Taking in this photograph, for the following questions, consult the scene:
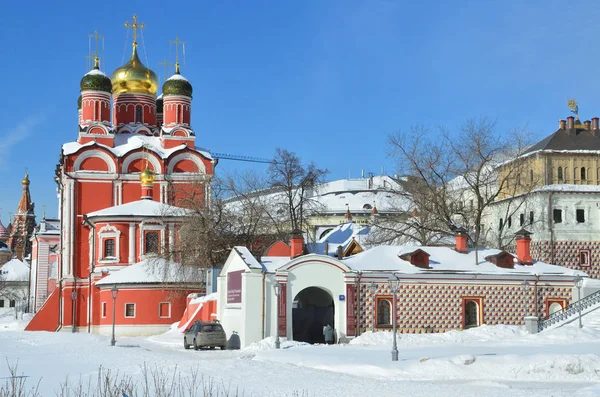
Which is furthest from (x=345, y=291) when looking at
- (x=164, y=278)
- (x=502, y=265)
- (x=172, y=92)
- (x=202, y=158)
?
(x=172, y=92)

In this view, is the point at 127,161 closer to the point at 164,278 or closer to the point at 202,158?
the point at 202,158

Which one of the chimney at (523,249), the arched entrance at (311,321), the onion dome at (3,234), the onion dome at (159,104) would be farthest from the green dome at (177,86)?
the onion dome at (3,234)

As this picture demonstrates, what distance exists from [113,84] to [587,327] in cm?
3621

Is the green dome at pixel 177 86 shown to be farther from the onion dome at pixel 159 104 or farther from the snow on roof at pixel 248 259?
the snow on roof at pixel 248 259

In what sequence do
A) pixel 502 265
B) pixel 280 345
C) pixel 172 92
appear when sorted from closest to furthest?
pixel 280 345 → pixel 502 265 → pixel 172 92

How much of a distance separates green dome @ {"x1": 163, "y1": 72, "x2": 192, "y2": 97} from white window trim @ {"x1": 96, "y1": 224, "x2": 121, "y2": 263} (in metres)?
10.9

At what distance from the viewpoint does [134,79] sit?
56.8 metres

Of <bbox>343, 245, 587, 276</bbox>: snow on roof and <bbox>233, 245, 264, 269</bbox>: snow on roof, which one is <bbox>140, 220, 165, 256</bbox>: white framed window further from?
<bbox>343, 245, 587, 276</bbox>: snow on roof

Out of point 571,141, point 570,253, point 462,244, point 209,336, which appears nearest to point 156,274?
point 209,336

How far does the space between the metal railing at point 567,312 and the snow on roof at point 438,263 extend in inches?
56.1

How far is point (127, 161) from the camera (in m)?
52.6

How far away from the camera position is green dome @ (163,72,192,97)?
55.2 meters

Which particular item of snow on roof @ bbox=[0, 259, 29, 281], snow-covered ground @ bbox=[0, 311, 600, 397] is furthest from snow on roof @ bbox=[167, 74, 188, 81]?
snow on roof @ bbox=[0, 259, 29, 281]

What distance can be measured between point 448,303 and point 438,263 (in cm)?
169
